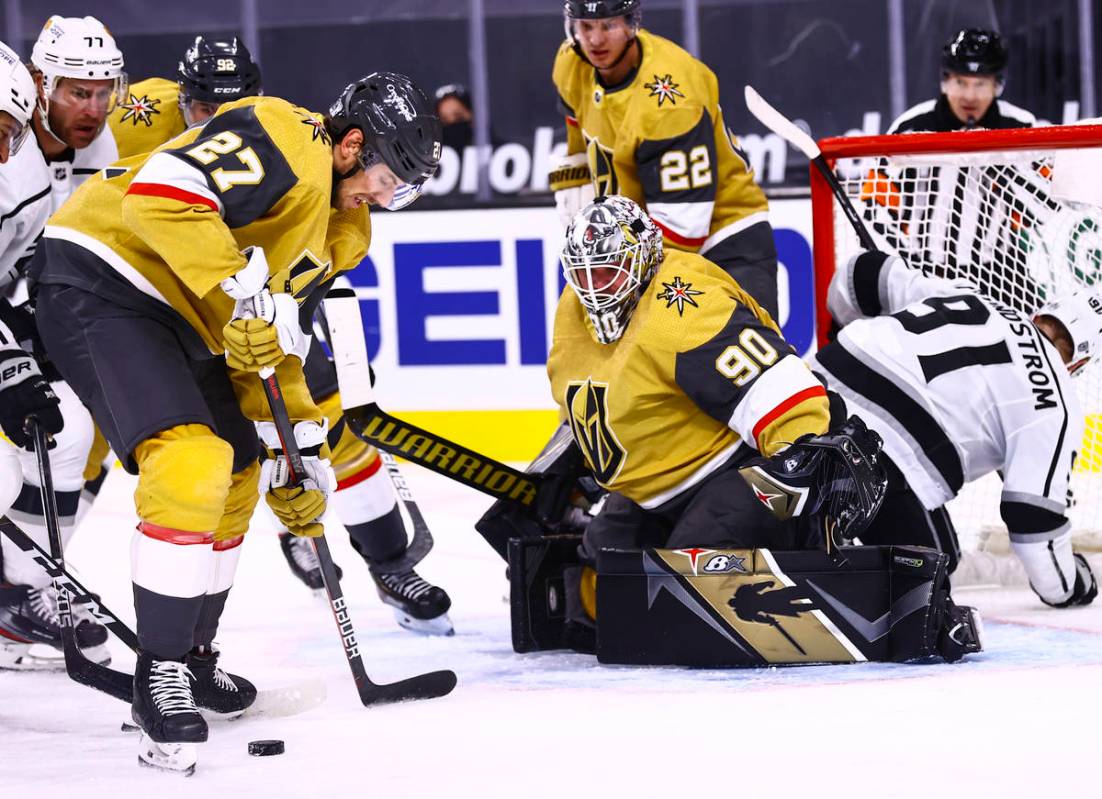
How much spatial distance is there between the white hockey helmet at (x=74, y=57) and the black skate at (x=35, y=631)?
881mm

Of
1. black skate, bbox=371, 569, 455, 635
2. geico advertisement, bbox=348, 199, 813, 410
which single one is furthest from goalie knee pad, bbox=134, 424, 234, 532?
geico advertisement, bbox=348, 199, 813, 410

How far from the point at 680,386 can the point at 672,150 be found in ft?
3.21

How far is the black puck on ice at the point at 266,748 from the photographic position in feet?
7.97

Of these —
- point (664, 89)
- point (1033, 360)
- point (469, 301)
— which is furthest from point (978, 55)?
point (469, 301)

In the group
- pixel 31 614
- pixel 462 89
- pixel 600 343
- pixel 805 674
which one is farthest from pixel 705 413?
pixel 462 89

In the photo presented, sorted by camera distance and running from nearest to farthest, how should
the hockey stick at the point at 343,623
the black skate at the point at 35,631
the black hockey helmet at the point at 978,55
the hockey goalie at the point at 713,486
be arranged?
1. the hockey stick at the point at 343,623
2. the hockey goalie at the point at 713,486
3. the black skate at the point at 35,631
4. the black hockey helmet at the point at 978,55

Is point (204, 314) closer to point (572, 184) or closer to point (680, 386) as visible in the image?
point (680, 386)

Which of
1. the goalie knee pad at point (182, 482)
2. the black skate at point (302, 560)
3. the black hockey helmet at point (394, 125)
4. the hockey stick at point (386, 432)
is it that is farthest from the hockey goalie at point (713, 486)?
the black skate at point (302, 560)

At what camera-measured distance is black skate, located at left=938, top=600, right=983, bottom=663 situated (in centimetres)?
282

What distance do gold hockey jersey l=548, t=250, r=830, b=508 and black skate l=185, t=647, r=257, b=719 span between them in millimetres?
730

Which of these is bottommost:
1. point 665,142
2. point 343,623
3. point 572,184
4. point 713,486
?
point 343,623

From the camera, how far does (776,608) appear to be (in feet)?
9.16

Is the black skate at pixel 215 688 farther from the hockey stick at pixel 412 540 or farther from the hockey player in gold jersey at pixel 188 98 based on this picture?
the hockey player in gold jersey at pixel 188 98

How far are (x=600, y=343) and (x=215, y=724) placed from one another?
0.91 metres
